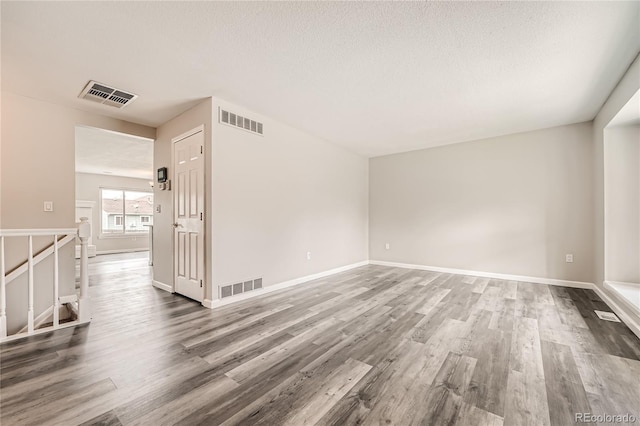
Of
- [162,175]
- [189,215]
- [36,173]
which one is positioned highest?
[162,175]

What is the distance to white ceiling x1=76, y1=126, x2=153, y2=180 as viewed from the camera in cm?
460

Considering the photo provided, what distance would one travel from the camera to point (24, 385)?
64.3 inches

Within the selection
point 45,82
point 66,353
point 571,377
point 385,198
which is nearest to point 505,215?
point 385,198

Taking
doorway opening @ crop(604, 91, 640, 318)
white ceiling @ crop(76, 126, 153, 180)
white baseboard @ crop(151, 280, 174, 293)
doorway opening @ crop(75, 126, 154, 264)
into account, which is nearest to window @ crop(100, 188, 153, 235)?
doorway opening @ crop(75, 126, 154, 264)

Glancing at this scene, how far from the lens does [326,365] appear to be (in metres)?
1.88

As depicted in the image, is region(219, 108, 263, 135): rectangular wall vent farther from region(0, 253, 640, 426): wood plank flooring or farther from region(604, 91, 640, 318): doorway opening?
region(604, 91, 640, 318): doorway opening

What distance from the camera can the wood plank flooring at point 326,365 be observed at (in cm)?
143

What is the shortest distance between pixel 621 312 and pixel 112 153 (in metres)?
8.66

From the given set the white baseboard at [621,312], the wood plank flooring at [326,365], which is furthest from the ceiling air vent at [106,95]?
the white baseboard at [621,312]

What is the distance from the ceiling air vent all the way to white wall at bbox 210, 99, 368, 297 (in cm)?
101

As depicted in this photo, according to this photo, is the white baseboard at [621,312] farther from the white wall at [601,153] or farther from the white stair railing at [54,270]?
the white stair railing at [54,270]

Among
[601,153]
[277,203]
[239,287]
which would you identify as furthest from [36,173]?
[601,153]

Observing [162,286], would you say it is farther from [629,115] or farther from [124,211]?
[124,211]

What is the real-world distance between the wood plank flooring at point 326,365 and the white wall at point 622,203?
557mm
